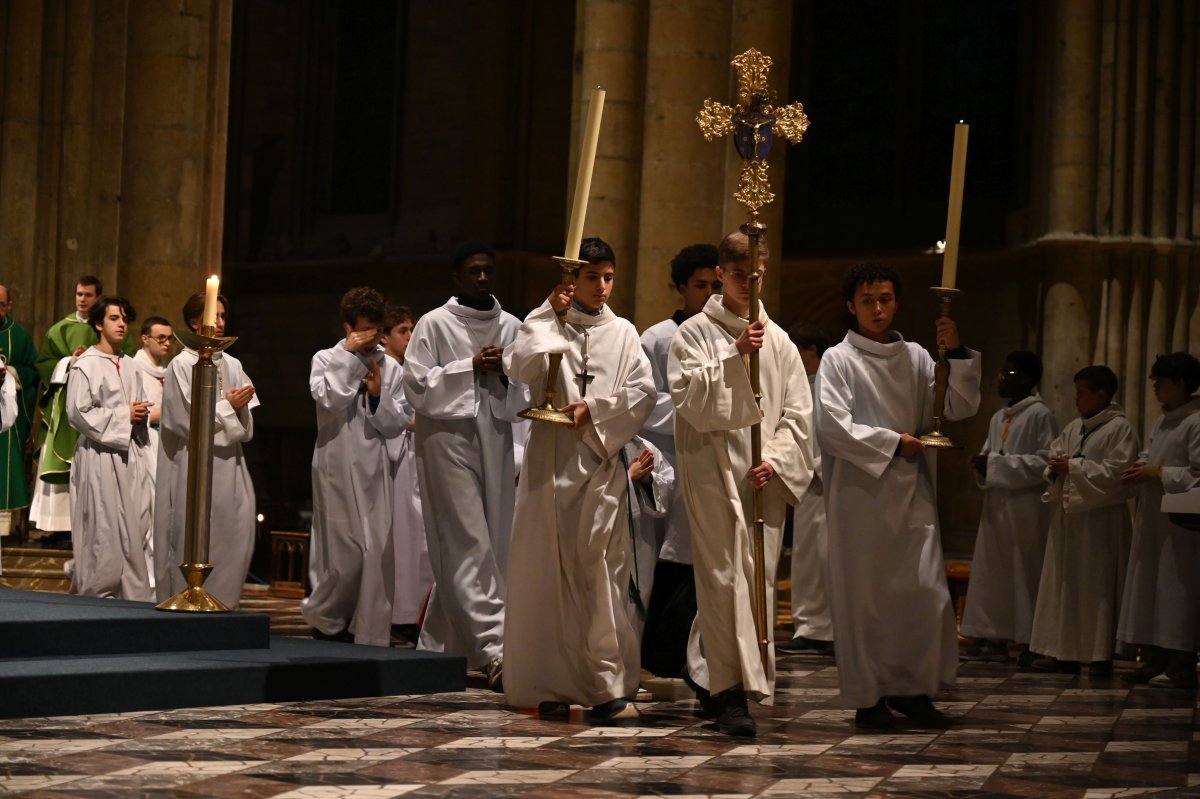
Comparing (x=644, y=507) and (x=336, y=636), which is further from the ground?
(x=644, y=507)

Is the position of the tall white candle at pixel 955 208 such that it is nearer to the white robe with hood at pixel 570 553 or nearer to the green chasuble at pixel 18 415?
the white robe with hood at pixel 570 553

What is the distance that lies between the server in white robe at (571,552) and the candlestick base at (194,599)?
1.51 metres

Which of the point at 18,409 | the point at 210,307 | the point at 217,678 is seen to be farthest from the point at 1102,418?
the point at 18,409

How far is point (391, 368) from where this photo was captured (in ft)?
32.0

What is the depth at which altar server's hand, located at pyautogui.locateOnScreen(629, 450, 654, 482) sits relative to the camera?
7230 mm

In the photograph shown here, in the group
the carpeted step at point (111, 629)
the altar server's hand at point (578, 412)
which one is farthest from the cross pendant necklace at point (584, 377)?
the carpeted step at point (111, 629)

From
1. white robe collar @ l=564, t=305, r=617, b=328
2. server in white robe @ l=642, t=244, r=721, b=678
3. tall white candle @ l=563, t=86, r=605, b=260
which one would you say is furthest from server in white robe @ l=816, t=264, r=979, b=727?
tall white candle @ l=563, t=86, r=605, b=260

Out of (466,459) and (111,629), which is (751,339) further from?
(111,629)

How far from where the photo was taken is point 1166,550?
9859 mm

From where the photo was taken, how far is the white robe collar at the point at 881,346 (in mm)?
7301

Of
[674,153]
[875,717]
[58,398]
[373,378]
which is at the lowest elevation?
[875,717]

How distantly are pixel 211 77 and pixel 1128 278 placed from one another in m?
7.51

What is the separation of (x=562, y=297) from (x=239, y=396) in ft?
10.8

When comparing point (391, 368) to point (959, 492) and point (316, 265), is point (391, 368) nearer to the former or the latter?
point (959, 492)
